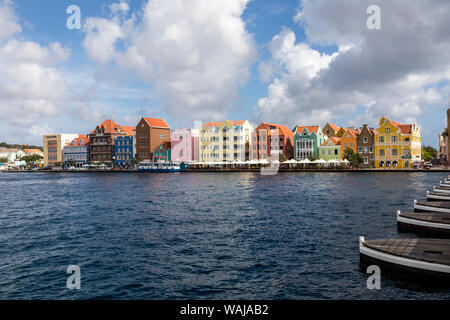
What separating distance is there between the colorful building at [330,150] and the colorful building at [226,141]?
28015mm

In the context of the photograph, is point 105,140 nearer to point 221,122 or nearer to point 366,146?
point 221,122

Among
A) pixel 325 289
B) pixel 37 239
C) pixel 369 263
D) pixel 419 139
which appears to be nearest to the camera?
pixel 325 289

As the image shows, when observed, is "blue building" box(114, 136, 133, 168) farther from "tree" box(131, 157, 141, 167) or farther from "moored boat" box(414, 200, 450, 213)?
"moored boat" box(414, 200, 450, 213)

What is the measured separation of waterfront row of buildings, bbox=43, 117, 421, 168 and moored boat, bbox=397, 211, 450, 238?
305ft

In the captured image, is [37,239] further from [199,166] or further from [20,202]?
[199,166]

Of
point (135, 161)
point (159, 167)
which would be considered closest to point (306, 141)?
point (159, 167)

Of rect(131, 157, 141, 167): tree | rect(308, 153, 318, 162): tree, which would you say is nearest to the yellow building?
rect(308, 153, 318, 162): tree

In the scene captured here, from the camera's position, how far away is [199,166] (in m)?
150

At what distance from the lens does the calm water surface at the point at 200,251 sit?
59.0 feet
